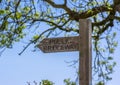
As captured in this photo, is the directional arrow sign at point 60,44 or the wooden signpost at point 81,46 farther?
the directional arrow sign at point 60,44

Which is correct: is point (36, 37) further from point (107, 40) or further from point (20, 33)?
point (107, 40)

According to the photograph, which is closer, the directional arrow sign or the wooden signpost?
the wooden signpost

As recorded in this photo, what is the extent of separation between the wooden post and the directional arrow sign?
0.09 metres

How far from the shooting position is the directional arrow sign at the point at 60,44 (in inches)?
242

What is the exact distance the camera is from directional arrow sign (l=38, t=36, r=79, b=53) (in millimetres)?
6141

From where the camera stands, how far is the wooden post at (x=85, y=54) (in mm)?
5930

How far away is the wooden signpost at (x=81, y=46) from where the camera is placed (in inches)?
234

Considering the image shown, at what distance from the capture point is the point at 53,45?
20.5ft

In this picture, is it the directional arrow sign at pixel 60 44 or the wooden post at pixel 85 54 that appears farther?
the directional arrow sign at pixel 60 44

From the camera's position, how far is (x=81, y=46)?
6.11 meters

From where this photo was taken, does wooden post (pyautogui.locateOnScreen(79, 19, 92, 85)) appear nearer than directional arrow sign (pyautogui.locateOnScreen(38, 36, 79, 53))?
Yes

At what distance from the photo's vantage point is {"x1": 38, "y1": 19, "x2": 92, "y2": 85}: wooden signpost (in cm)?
595

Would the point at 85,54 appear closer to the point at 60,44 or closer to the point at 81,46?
the point at 81,46

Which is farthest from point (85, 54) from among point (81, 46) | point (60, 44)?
point (60, 44)
